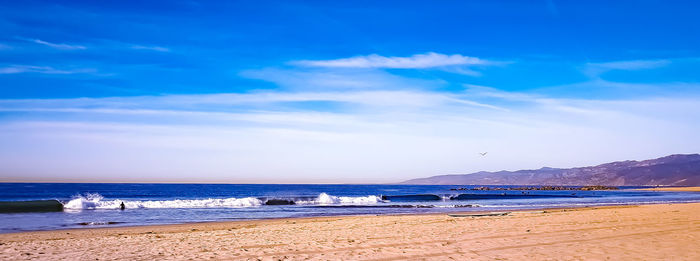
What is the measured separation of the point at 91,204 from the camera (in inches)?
1483

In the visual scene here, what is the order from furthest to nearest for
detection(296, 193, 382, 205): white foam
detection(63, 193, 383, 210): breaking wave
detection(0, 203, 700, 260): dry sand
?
detection(296, 193, 382, 205): white foam < detection(63, 193, 383, 210): breaking wave < detection(0, 203, 700, 260): dry sand

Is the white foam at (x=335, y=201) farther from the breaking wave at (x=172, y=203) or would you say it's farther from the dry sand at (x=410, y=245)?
the dry sand at (x=410, y=245)

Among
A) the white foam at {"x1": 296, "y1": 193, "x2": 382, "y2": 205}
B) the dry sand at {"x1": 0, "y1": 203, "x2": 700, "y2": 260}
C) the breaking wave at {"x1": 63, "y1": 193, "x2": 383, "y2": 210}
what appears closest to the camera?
the dry sand at {"x1": 0, "y1": 203, "x2": 700, "y2": 260}

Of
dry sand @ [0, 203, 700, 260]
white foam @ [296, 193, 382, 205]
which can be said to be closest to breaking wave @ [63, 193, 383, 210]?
white foam @ [296, 193, 382, 205]

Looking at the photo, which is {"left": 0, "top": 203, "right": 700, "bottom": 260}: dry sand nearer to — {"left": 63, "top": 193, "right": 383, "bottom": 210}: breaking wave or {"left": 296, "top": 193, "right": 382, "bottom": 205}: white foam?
{"left": 63, "top": 193, "right": 383, "bottom": 210}: breaking wave

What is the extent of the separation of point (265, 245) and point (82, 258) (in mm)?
3767

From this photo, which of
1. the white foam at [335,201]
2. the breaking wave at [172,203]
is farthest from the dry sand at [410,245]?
the white foam at [335,201]

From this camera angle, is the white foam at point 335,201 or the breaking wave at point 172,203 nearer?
the breaking wave at point 172,203

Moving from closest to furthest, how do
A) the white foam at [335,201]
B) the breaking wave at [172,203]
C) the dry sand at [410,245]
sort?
1. the dry sand at [410,245]
2. the breaking wave at [172,203]
3. the white foam at [335,201]

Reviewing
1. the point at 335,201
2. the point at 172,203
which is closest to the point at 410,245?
the point at 172,203

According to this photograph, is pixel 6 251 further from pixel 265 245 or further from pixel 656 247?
pixel 656 247

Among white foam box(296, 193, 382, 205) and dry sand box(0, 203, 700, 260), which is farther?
white foam box(296, 193, 382, 205)

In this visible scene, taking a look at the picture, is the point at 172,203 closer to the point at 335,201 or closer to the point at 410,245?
the point at 335,201

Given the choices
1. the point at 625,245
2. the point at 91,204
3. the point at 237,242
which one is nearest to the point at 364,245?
the point at 237,242
